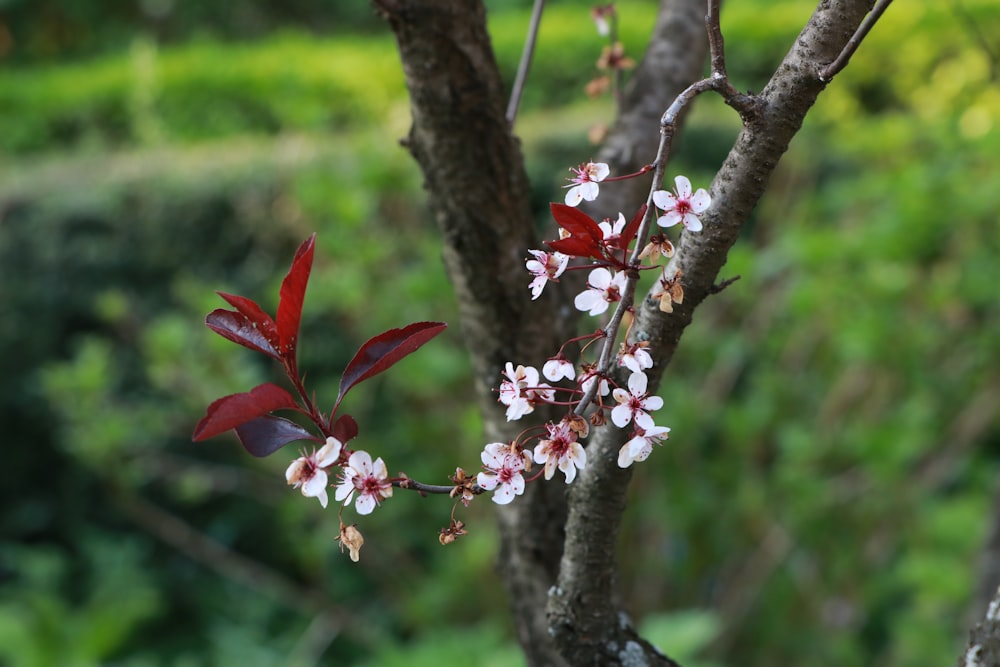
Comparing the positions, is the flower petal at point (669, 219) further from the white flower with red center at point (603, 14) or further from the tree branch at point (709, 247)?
the white flower with red center at point (603, 14)

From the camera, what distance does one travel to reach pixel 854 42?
0.67 m

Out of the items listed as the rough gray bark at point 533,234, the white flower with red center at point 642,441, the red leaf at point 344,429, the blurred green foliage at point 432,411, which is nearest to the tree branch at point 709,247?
the rough gray bark at point 533,234

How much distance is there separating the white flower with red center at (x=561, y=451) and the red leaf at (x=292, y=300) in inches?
7.8

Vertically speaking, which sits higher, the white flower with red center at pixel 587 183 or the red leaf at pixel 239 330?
the white flower with red center at pixel 587 183

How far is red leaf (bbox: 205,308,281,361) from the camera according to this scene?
73 cm

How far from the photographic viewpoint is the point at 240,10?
399 inches

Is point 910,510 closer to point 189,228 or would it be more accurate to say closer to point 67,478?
point 189,228

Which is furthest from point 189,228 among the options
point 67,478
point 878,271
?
point 878,271

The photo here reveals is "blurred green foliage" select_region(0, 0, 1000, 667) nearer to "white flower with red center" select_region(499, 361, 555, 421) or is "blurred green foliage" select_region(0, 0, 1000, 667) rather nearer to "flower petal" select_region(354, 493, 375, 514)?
"white flower with red center" select_region(499, 361, 555, 421)

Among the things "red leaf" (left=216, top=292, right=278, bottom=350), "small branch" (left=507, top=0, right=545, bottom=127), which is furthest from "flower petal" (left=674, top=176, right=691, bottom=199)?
"small branch" (left=507, top=0, right=545, bottom=127)

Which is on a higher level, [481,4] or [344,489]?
[481,4]

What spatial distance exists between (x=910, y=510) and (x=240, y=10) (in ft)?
29.8

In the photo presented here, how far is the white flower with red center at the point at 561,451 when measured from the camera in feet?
2.20

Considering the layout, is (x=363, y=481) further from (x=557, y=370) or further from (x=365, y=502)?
(x=557, y=370)
